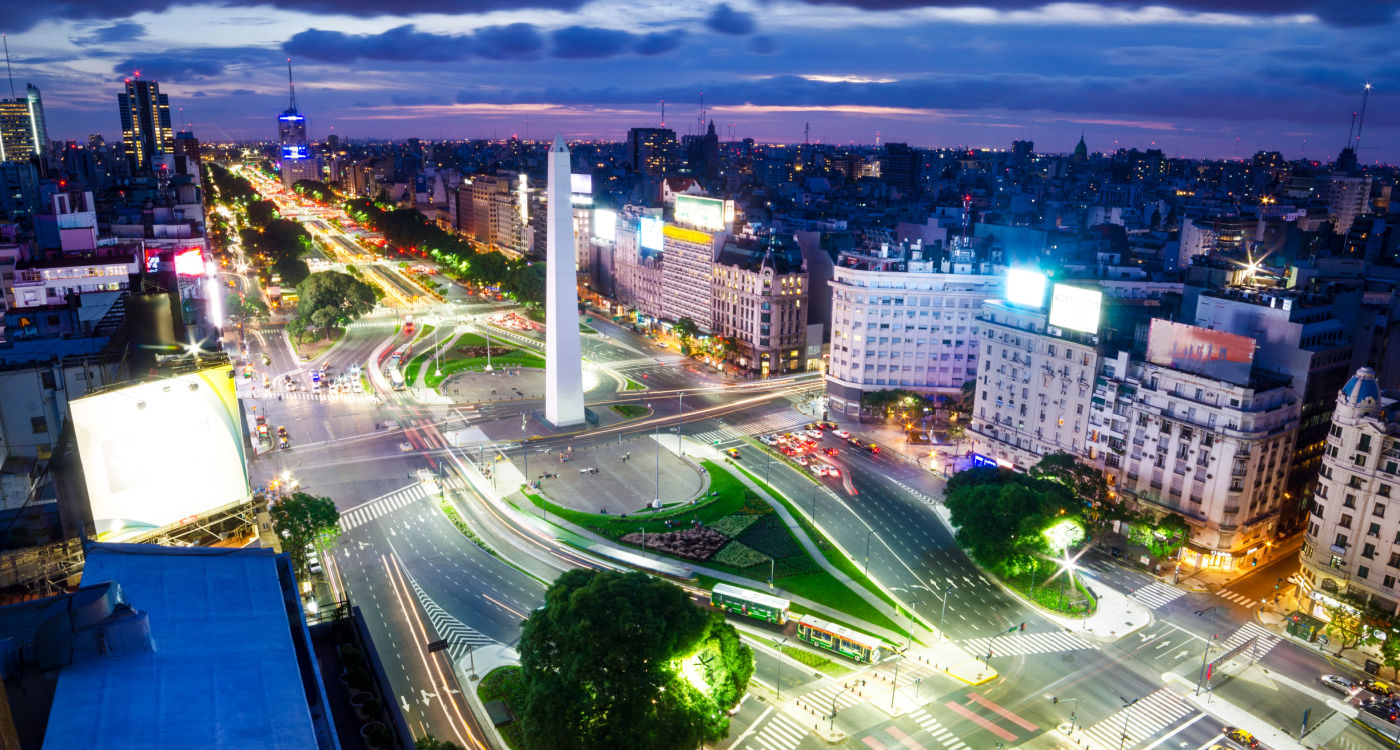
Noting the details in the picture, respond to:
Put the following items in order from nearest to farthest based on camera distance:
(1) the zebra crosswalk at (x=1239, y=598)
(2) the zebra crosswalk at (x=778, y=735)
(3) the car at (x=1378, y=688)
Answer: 1. (2) the zebra crosswalk at (x=778, y=735)
2. (3) the car at (x=1378, y=688)
3. (1) the zebra crosswalk at (x=1239, y=598)

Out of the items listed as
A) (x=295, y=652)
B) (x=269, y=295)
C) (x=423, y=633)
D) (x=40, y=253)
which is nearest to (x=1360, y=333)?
(x=423, y=633)

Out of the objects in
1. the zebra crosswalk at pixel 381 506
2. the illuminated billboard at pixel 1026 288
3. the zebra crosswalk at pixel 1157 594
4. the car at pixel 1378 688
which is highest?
the illuminated billboard at pixel 1026 288

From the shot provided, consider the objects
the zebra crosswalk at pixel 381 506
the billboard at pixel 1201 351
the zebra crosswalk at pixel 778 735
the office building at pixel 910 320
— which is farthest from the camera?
the office building at pixel 910 320

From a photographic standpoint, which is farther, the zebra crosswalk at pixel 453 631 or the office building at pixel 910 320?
the office building at pixel 910 320

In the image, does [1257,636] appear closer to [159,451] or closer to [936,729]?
[936,729]

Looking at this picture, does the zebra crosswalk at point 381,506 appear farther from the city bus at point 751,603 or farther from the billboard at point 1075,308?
the billboard at point 1075,308

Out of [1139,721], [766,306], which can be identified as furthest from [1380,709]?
[766,306]

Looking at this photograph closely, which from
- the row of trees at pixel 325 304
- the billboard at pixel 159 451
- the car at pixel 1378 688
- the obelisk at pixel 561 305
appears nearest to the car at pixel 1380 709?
the car at pixel 1378 688

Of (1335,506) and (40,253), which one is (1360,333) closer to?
(1335,506)
